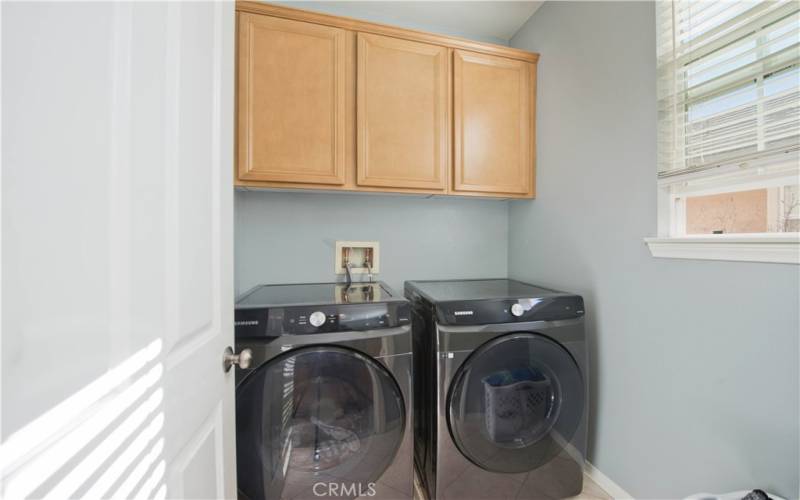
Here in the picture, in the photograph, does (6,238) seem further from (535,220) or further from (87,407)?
(535,220)

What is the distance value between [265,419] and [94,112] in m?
1.10

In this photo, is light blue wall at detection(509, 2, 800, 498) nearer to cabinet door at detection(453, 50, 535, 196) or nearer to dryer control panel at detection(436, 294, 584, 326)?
cabinet door at detection(453, 50, 535, 196)

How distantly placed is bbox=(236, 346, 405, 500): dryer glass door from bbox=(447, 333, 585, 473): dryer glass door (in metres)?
0.28

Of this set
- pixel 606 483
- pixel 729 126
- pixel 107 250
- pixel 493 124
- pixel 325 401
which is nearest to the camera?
pixel 107 250

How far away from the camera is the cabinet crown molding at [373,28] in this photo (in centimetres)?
152

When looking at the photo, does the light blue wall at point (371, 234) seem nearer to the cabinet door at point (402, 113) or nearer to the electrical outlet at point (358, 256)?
the electrical outlet at point (358, 256)

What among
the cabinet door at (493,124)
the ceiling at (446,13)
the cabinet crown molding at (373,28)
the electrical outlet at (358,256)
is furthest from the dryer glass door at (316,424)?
the ceiling at (446,13)

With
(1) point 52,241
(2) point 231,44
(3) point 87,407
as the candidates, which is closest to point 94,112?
(1) point 52,241

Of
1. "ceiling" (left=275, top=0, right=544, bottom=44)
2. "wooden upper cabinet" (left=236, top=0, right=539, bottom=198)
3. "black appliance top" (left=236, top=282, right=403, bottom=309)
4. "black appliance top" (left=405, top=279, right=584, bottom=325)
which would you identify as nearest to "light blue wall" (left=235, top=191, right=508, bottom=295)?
"black appliance top" (left=236, top=282, right=403, bottom=309)

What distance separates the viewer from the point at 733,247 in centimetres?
101

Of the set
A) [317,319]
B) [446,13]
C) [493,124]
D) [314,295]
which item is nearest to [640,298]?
[493,124]

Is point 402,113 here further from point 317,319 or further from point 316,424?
point 316,424

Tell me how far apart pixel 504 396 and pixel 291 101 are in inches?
65.7

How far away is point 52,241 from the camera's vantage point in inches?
15.9
